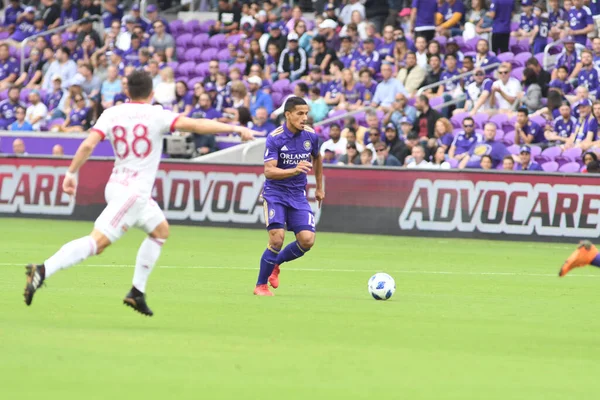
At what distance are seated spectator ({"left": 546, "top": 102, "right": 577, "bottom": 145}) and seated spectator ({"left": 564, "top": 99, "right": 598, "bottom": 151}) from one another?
0.34 ft

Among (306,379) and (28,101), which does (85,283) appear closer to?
(306,379)

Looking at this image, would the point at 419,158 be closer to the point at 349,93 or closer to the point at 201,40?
the point at 349,93

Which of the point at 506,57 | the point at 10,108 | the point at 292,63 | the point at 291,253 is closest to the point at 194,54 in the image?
the point at 292,63

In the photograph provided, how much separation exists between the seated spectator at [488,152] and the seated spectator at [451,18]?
4.78 meters

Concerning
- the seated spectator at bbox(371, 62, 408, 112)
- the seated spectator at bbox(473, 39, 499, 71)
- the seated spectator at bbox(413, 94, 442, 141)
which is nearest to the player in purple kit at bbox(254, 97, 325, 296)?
the seated spectator at bbox(413, 94, 442, 141)

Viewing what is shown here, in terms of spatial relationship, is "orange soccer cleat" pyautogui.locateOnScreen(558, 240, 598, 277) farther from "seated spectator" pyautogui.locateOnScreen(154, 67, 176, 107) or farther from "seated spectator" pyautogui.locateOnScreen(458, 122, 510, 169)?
"seated spectator" pyautogui.locateOnScreen(154, 67, 176, 107)

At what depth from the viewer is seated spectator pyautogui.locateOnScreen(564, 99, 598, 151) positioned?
2248 cm

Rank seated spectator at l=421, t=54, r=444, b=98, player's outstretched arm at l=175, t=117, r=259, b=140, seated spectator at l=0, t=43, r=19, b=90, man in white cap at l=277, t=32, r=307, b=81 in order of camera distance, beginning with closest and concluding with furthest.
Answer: player's outstretched arm at l=175, t=117, r=259, b=140
seated spectator at l=421, t=54, r=444, b=98
man in white cap at l=277, t=32, r=307, b=81
seated spectator at l=0, t=43, r=19, b=90

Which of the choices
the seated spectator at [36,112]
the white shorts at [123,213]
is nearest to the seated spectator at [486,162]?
the seated spectator at [36,112]

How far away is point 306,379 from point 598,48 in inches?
694

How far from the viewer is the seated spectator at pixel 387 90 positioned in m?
25.7

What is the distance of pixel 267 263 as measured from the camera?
41.0 ft

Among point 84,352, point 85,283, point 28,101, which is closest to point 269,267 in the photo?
point 85,283

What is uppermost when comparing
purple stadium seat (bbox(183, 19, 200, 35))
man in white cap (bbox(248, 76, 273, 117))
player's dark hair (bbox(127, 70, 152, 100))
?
player's dark hair (bbox(127, 70, 152, 100))
